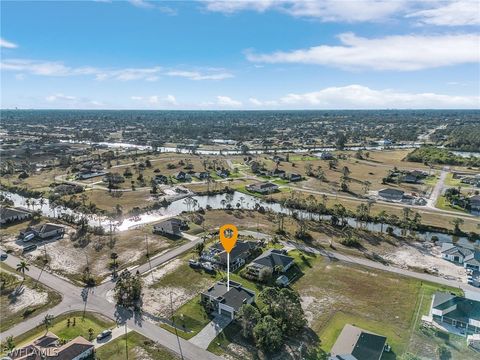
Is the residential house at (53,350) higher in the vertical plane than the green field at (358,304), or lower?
higher

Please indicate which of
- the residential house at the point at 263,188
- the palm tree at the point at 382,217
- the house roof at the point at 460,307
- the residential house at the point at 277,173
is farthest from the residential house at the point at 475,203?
the residential house at the point at 277,173

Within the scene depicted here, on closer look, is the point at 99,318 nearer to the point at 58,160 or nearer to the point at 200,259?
the point at 200,259

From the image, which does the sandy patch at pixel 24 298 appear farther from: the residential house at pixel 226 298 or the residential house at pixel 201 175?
the residential house at pixel 201 175

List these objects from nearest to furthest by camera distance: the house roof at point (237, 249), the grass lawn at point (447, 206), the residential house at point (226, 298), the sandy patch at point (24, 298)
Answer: the residential house at point (226, 298)
the sandy patch at point (24, 298)
the house roof at point (237, 249)
the grass lawn at point (447, 206)

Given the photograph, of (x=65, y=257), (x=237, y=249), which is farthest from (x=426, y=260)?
(x=65, y=257)

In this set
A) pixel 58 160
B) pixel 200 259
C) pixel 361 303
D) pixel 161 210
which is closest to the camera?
pixel 361 303

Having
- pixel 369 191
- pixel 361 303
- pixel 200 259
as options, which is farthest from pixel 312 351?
pixel 369 191

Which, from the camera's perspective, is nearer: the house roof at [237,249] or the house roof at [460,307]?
the house roof at [460,307]
